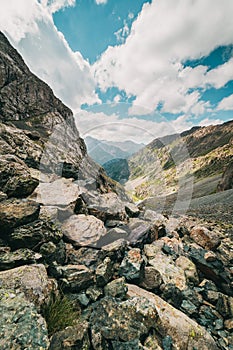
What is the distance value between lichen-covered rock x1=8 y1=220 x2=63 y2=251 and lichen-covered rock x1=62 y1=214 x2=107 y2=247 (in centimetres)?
152

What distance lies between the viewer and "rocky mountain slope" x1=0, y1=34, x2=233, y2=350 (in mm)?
5215

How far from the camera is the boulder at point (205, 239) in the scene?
514 inches

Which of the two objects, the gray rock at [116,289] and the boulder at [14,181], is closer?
the gray rock at [116,289]

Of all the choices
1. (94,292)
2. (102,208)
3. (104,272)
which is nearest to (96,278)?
(104,272)

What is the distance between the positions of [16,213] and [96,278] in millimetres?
4167

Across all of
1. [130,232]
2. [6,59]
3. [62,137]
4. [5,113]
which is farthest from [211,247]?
[6,59]

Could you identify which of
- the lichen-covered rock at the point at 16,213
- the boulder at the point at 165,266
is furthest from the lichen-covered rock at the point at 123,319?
the lichen-covered rock at the point at 16,213

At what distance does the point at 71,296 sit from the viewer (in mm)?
6762

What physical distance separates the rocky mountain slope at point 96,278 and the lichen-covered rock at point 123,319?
Result: 0.09 ft

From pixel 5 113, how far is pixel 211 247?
6246 centimetres

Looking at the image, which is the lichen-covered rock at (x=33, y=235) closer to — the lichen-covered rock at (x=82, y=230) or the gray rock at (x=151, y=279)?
the lichen-covered rock at (x=82, y=230)

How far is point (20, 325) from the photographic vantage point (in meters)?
4.59

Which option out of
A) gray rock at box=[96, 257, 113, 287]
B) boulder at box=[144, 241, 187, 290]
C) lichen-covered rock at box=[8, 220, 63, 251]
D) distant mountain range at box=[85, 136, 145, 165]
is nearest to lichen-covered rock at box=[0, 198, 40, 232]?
lichen-covered rock at box=[8, 220, 63, 251]

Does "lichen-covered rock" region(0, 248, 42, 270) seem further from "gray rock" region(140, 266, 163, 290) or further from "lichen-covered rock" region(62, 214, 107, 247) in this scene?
"gray rock" region(140, 266, 163, 290)
